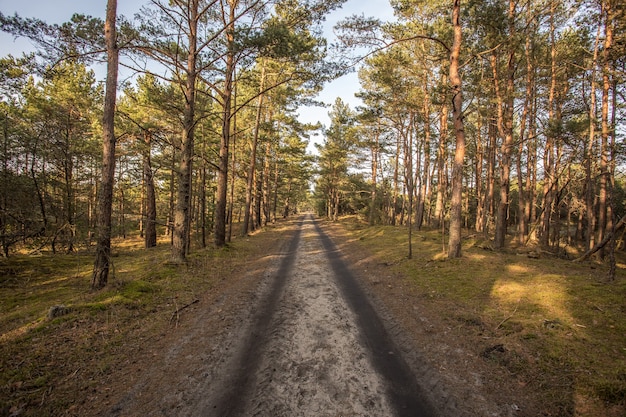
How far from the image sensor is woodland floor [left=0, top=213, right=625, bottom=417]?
3799 millimetres

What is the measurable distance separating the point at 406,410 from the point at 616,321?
5260mm

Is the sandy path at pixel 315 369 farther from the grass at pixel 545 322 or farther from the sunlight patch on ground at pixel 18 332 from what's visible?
the sunlight patch on ground at pixel 18 332

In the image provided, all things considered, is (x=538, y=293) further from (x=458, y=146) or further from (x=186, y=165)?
(x=186, y=165)

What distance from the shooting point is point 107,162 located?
25.2 feet

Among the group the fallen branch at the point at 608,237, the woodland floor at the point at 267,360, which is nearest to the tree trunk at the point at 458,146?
the fallen branch at the point at 608,237

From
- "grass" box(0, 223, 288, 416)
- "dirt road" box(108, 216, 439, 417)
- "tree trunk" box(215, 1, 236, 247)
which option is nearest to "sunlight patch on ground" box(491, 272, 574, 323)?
"dirt road" box(108, 216, 439, 417)

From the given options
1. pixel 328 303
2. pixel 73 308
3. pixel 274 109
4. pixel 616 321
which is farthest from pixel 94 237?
pixel 274 109

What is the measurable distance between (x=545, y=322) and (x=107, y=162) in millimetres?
11948

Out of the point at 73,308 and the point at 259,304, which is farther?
the point at 259,304

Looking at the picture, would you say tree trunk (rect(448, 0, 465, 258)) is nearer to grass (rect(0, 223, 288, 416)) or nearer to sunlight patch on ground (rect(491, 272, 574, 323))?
sunlight patch on ground (rect(491, 272, 574, 323))

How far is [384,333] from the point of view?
6.05 metres

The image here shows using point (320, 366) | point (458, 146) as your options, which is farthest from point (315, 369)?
point (458, 146)

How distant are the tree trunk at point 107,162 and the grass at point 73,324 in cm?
47

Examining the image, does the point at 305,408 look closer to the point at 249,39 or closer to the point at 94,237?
the point at 94,237
